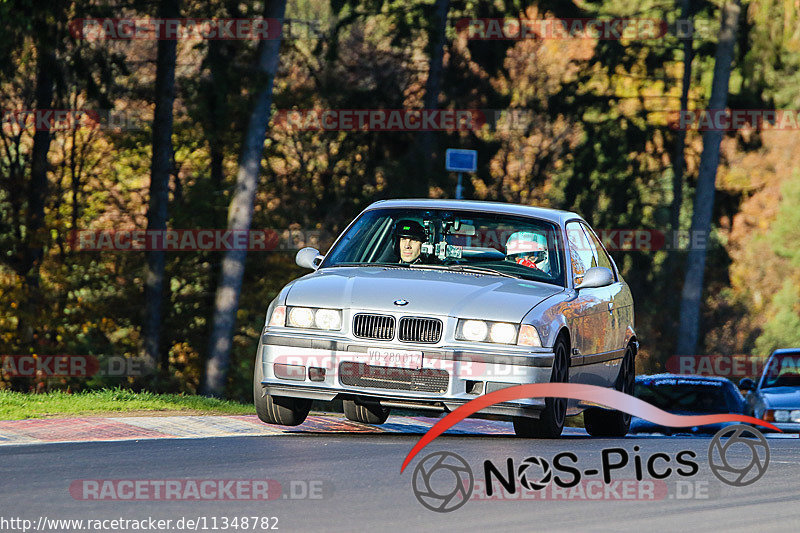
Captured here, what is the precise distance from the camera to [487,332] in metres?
9.97

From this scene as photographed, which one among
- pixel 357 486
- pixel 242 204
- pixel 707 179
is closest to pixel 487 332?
pixel 357 486

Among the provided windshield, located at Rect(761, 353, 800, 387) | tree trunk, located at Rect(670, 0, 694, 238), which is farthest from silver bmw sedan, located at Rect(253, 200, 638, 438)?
tree trunk, located at Rect(670, 0, 694, 238)

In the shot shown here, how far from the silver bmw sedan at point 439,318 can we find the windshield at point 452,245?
0.01 metres

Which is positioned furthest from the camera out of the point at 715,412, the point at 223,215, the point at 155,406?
the point at 223,215

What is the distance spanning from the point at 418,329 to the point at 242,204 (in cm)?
1624

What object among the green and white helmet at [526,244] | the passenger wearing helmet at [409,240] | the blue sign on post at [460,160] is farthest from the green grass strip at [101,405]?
the blue sign on post at [460,160]

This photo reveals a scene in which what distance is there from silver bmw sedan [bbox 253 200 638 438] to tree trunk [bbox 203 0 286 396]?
14.0 m

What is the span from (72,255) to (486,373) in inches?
1075

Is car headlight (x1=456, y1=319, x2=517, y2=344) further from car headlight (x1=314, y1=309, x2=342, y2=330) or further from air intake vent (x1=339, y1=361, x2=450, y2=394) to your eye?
car headlight (x1=314, y1=309, x2=342, y2=330)

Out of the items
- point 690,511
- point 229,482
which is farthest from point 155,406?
point 690,511

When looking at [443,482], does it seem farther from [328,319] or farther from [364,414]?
[364,414]

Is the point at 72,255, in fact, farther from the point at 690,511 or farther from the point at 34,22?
the point at 690,511

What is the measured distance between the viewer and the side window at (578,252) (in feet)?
37.8

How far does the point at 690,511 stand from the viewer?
747cm
